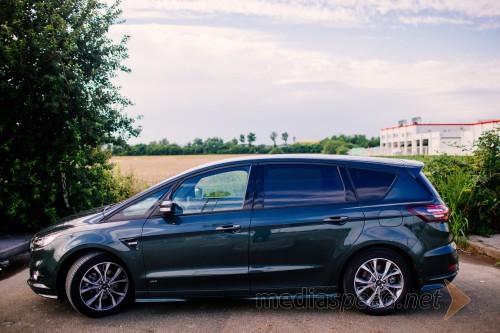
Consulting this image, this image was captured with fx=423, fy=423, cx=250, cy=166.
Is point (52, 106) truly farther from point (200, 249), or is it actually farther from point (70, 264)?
point (200, 249)

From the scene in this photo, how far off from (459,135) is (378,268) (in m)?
82.5

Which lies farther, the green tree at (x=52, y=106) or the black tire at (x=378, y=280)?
the green tree at (x=52, y=106)

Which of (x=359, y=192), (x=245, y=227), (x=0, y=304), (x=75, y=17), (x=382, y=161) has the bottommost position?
(x=0, y=304)

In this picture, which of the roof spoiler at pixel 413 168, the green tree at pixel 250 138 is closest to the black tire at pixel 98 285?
the roof spoiler at pixel 413 168

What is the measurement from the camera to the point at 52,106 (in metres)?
9.12

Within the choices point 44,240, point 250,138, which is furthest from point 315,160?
point 250,138

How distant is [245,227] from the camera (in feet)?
15.0

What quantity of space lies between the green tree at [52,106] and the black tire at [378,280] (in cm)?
724

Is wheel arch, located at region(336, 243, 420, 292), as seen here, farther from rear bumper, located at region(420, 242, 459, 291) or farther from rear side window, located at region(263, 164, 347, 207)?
rear side window, located at region(263, 164, 347, 207)

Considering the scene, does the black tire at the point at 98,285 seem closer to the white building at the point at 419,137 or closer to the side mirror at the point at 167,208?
the side mirror at the point at 167,208

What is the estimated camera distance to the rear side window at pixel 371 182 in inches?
186

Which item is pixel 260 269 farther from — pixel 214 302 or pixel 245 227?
pixel 214 302

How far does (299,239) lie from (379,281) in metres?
0.98

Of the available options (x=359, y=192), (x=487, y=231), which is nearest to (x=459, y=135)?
(x=487, y=231)
